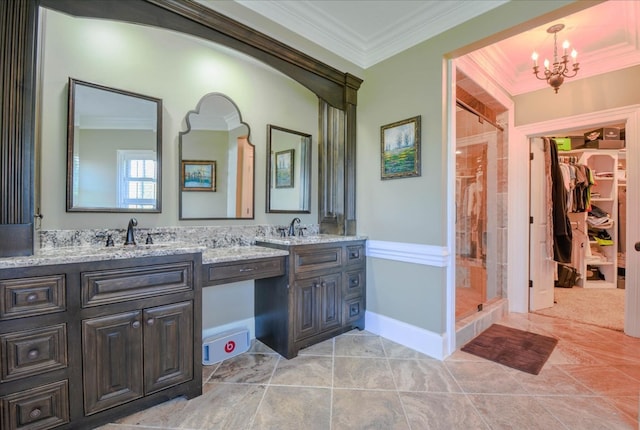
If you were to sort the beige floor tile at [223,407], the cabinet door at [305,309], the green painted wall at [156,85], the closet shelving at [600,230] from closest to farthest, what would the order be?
the beige floor tile at [223,407] < the green painted wall at [156,85] < the cabinet door at [305,309] < the closet shelving at [600,230]

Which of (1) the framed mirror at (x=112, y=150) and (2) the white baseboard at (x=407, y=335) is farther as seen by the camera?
(2) the white baseboard at (x=407, y=335)

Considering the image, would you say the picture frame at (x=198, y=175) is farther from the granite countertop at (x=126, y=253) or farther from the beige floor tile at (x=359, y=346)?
the beige floor tile at (x=359, y=346)

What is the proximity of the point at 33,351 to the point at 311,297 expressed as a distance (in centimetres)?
164

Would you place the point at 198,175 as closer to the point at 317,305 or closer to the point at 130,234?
the point at 130,234

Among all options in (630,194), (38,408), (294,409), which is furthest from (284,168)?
(630,194)

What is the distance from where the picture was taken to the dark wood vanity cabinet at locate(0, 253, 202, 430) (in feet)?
4.26

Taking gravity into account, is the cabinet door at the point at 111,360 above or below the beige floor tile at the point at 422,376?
above

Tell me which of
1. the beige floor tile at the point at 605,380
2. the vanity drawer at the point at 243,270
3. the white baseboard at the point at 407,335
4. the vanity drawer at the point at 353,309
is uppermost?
the vanity drawer at the point at 243,270

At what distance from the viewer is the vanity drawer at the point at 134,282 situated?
1.46 meters

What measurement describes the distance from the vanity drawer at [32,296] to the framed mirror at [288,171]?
1670mm

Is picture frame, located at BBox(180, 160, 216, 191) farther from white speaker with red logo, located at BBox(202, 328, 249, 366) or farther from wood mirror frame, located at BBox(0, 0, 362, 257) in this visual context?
white speaker with red logo, located at BBox(202, 328, 249, 366)

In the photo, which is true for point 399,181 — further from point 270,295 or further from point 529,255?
point 529,255

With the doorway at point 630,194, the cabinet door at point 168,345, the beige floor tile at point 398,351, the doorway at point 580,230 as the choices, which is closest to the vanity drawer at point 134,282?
the cabinet door at point 168,345

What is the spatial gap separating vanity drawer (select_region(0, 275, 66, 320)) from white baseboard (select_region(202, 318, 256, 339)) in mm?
1187
